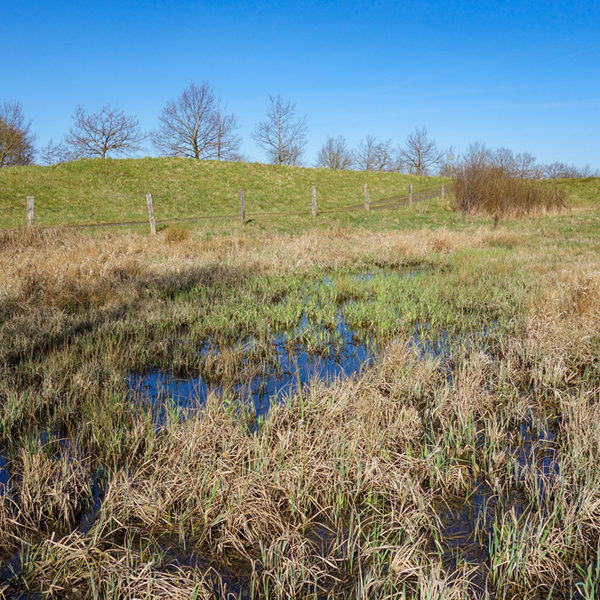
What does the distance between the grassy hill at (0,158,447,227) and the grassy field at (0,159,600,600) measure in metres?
17.2

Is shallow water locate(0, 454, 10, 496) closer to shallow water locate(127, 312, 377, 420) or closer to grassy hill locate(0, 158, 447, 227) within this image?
shallow water locate(127, 312, 377, 420)

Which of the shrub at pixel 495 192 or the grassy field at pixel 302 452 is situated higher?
the shrub at pixel 495 192

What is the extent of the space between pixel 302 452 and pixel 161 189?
27.9 metres

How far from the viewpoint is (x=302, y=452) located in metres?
2.66

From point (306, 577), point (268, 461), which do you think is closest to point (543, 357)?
point (268, 461)

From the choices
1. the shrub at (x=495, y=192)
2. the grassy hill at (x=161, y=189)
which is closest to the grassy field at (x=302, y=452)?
the grassy hill at (x=161, y=189)

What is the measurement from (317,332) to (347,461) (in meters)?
2.96

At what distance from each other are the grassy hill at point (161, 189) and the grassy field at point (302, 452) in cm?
1717

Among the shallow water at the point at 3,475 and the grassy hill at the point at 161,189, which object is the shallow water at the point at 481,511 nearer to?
the shallow water at the point at 3,475

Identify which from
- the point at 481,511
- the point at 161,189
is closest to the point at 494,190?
the point at 161,189

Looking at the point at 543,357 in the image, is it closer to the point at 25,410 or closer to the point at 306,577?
the point at 306,577

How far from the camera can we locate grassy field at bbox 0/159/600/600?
199 centimetres

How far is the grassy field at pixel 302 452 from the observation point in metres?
1.99

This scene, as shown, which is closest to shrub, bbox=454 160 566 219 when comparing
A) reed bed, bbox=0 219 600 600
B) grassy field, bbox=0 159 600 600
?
grassy field, bbox=0 159 600 600
